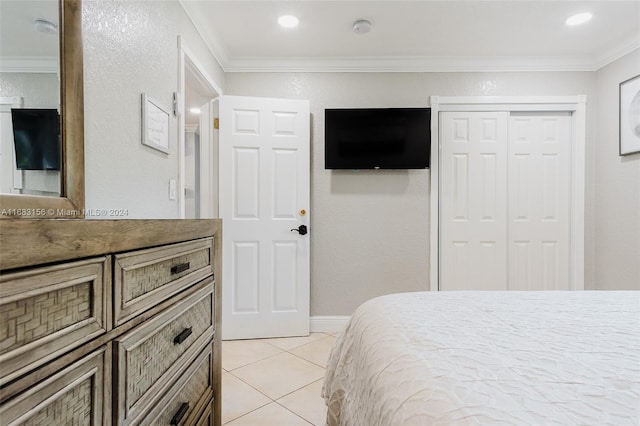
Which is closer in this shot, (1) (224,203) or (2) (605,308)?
(2) (605,308)

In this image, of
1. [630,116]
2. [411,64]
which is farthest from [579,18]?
[411,64]

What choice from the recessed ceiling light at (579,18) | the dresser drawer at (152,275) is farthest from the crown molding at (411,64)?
the dresser drawer at (152,275)

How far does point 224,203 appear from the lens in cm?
270

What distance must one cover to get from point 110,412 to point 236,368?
175cm

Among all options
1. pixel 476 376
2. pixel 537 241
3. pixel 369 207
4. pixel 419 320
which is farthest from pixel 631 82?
pixel 476 376

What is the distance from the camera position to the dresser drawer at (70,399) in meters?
0.43

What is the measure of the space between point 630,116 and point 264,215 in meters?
3.19

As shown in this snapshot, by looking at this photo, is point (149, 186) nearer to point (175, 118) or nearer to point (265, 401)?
point (175, 118)

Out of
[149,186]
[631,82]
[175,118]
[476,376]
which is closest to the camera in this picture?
[476,376]

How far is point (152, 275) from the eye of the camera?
0.78 m

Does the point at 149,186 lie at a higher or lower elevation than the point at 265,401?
higher

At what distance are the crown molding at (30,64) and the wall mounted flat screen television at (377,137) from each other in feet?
6.77

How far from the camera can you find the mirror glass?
88 centimetres

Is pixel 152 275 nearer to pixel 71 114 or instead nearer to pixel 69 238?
pixel 69 238
